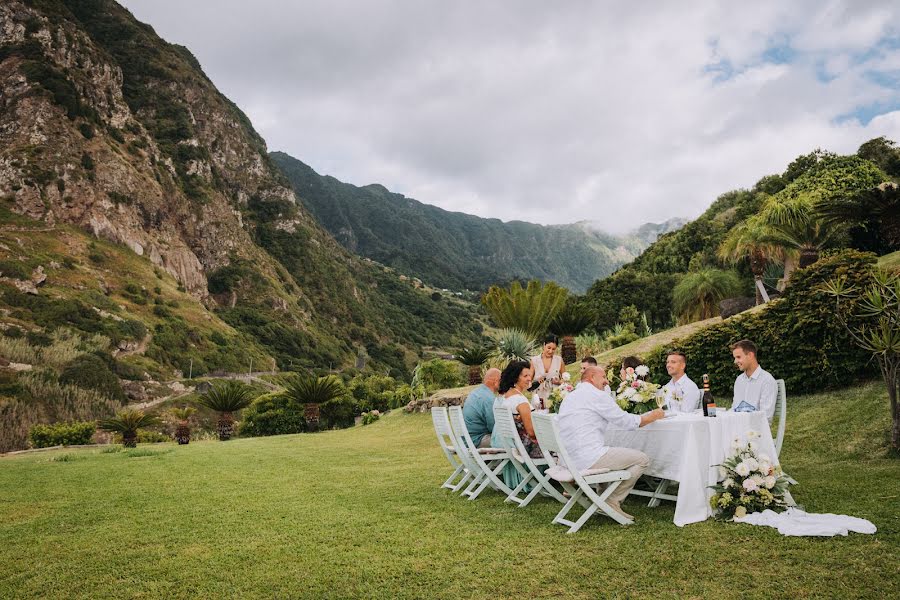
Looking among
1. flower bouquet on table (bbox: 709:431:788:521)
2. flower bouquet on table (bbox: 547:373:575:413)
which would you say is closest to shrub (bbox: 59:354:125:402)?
flower bouquet on table (bbox: 547:373:575:413)

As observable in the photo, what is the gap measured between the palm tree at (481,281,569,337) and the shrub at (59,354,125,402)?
52845mm

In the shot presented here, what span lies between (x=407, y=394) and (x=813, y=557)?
22.5m

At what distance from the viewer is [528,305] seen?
22.1 metres

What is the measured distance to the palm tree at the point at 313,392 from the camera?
2364cm

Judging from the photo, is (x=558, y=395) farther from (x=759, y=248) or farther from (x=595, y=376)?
(x=759, y=248)

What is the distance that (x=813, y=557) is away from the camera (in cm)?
349

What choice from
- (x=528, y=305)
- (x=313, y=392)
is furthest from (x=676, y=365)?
(x=313, y=392)

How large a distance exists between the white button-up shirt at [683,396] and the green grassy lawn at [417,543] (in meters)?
1.21

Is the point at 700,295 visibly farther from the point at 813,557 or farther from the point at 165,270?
the point at 165,270

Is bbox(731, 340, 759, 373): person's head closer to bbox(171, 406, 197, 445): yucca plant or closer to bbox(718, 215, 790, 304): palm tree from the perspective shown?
bbox(718, 215, 790, 304): palm tree

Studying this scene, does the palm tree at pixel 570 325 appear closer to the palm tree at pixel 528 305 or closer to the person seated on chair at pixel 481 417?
the palm tree at pixel 528 305

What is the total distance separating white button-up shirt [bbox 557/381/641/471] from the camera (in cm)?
459

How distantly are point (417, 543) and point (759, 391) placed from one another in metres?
3.87

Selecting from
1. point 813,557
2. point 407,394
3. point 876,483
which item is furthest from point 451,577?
point 407,394
